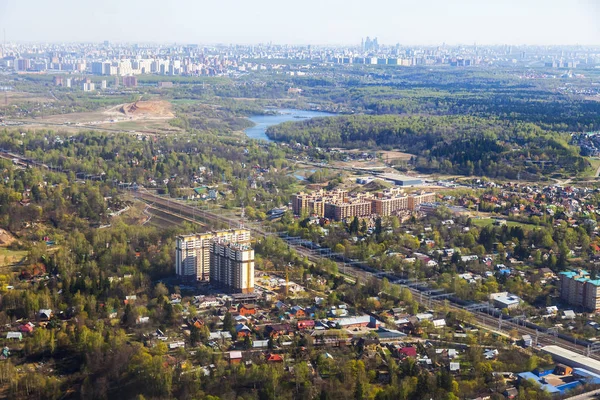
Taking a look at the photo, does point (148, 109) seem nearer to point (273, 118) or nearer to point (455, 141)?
point (273, 118)

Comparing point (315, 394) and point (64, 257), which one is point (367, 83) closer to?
point (64, 257)

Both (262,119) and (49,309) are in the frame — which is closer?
(49,309)

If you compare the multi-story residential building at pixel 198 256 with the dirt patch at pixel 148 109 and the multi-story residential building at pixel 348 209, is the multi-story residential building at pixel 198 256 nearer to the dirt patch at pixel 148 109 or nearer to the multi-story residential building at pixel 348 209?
the multi-story residential building at pixel 348 209

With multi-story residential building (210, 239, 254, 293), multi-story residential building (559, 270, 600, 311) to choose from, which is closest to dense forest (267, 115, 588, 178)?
multi-story residential building (559, 270, 600, 311)

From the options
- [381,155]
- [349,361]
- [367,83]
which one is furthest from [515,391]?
[367,83]

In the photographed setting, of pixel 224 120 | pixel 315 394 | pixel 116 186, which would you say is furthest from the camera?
pixel 224 120
